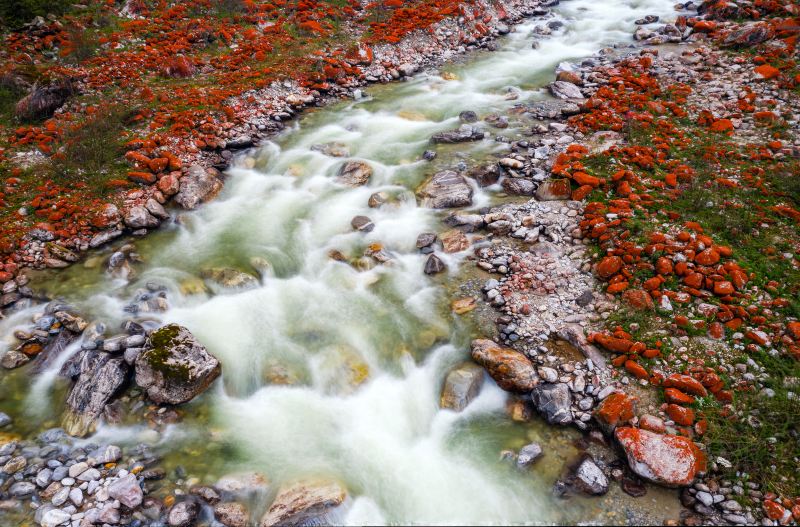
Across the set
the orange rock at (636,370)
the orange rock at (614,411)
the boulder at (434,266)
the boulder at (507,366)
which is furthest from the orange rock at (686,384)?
the boulder at (434,266)

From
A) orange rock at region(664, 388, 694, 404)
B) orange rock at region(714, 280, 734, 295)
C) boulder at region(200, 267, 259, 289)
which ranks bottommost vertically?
orange rock at region(664, 388, 694, 404)

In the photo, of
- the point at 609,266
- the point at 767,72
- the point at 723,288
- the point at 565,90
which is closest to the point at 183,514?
the point at 609,266

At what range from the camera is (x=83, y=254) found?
9305 mm

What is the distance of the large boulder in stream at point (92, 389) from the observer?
6.42 meters

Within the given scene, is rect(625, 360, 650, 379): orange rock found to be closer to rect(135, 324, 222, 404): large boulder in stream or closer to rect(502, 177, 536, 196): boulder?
rect(502, 177, 536, 196): boulder

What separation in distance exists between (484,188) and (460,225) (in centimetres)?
161

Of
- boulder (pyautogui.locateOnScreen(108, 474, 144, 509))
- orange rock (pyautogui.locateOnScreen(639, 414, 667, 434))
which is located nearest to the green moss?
boulder (pyautogui.locateOnScreen(108, 474, 144, 509))

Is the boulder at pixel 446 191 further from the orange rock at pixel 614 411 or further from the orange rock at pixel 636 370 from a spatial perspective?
the orange rock at pixel 614 411

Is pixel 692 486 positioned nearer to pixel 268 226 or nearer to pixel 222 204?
pixel 268 226

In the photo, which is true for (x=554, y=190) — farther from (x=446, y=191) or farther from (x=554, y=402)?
(x=554, y=402)

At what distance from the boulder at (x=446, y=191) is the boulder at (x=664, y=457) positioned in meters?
6.15

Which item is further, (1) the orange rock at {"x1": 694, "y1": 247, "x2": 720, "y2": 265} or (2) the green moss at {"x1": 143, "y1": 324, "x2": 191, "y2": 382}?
(1) the orange rock at {"x1": 694, "y1": 247, "x2": 720, "y2": 265}

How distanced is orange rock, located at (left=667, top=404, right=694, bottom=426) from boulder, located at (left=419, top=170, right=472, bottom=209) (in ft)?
19.5

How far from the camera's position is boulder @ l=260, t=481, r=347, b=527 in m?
5.48
